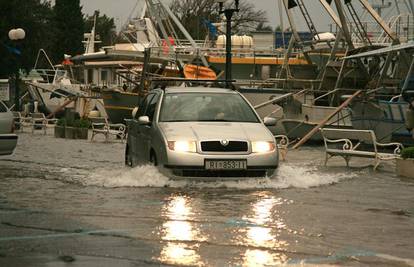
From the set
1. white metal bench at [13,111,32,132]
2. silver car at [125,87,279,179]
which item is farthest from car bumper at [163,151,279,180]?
white metal bench at [13,111,32,132]

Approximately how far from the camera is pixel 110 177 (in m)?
13.6

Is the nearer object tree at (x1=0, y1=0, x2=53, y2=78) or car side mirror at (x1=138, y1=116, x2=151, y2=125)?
car side mirror at (x1=138, y1=116, x2=151, y2=125)

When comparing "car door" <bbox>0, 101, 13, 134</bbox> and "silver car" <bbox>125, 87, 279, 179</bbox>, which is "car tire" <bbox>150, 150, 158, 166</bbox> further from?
"car door" <bbox>0, 101, 13, 134</bbox>

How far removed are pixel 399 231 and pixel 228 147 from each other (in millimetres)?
3745

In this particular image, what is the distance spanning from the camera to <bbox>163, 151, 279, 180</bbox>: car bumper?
11.9m

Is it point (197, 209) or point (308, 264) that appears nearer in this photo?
point (308, 264)

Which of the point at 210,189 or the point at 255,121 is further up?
the point at 255,121

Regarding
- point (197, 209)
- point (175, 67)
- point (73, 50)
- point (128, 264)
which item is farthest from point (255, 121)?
point (73, 50)

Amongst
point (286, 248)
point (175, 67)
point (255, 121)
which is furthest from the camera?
point (175, 67)

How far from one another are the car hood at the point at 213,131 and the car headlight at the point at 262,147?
3.9 inches

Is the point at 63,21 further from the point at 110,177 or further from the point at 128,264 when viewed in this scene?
the point at 128,264

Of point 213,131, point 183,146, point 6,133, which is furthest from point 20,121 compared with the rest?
point 183,146

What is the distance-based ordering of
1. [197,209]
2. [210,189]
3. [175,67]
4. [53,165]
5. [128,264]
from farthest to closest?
[175,67], [53,165], [210,189], [197,209], [128,264]

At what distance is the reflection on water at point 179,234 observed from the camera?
6992 mm
